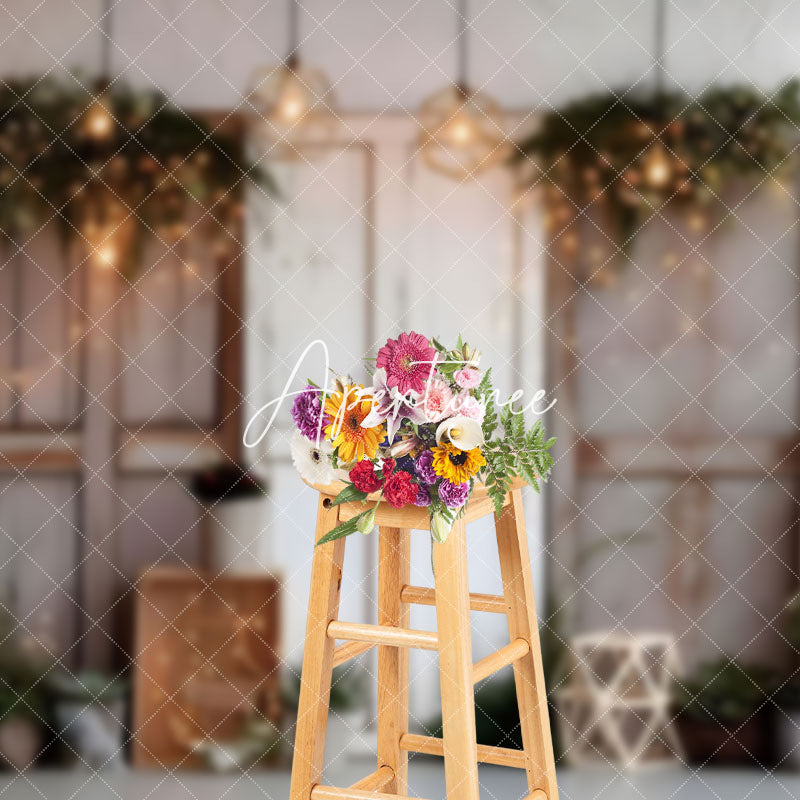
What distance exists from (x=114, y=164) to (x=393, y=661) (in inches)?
51.7

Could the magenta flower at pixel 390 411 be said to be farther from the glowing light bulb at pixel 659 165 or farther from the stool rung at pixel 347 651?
the glowing light bulb at pixel 659 165

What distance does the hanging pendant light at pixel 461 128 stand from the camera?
2156mm

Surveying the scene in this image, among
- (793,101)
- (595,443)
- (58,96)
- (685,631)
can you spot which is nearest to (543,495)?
(595,443)

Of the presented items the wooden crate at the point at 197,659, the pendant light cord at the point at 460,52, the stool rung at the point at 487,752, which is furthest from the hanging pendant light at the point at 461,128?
the stool rung at the point at 487,752

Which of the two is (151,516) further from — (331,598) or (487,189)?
(487,189)

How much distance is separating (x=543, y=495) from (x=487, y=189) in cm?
73

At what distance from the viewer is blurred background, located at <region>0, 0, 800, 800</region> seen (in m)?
2.16

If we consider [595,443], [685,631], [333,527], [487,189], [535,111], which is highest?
[535,111]

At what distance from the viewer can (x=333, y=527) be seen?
1533 millimetres

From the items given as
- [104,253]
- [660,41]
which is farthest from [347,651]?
[660,41]

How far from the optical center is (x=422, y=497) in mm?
1424

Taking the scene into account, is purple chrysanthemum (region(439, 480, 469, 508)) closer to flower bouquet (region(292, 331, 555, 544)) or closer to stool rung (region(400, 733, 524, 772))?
flower bouquet (region(292, 331, 555, 544))

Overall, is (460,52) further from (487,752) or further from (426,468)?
(487,752)

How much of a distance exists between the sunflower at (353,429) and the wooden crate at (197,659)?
2.80ft
